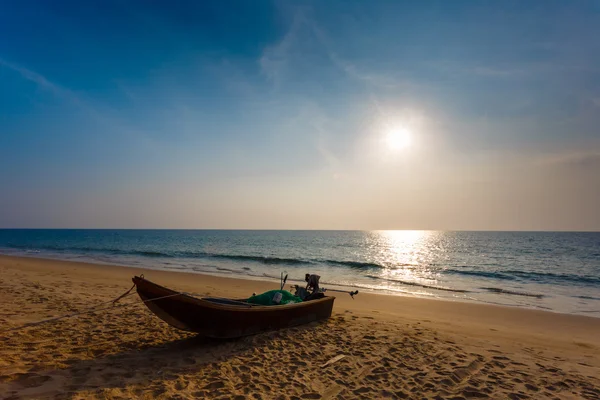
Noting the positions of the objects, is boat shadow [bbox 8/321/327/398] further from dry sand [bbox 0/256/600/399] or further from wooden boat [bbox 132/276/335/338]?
wooden boat [bbox 132/276/335/338]

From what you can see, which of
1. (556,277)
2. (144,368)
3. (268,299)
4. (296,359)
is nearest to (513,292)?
(556,277)

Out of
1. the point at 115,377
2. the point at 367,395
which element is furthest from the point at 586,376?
the point at 115,377

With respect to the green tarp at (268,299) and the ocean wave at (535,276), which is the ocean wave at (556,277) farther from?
the green tarp at (268,299)

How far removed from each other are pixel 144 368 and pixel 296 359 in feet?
8.70

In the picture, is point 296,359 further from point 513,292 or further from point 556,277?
point 556,277

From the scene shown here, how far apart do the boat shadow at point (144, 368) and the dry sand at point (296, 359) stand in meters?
0.02

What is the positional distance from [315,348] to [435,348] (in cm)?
263

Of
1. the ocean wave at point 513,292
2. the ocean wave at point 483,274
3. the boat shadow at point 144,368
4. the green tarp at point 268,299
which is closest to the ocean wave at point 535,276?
the ocean wave at point 483,274

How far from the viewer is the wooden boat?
235 inches

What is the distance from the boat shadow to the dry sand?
18 mm

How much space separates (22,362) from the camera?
A: 5379 millimetres

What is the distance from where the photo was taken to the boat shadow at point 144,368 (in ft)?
15.4

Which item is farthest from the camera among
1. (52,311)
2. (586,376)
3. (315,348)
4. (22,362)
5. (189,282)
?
(189,282)

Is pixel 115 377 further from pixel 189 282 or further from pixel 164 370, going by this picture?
→ pixel 189 282
